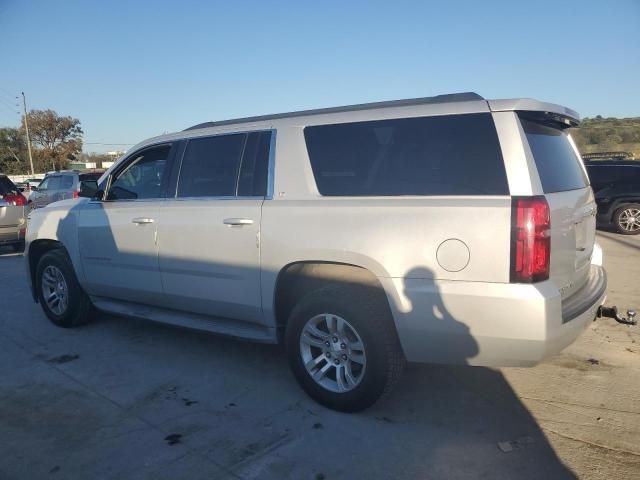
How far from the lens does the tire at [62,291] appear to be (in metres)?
5.11

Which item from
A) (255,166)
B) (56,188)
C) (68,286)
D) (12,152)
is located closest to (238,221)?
(255,166)

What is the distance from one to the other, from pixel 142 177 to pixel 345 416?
2.90m

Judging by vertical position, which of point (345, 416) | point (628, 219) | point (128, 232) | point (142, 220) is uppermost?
point (142, 220)

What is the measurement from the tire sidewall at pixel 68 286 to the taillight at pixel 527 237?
4.35 meters

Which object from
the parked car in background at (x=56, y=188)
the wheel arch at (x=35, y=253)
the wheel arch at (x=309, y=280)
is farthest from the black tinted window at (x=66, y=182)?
the wheel arch at (x=309, y=280)

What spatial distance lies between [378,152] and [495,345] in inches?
55.3

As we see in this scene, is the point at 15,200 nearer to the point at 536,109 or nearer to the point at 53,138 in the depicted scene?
the point at 536,109

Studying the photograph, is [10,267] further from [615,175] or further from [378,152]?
[615,175]

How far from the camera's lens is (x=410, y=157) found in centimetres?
311

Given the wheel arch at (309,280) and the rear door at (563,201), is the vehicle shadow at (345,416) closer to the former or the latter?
the wheel arch at (309,280)

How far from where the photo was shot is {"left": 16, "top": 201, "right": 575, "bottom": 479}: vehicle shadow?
274 cm

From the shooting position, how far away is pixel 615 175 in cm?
1132

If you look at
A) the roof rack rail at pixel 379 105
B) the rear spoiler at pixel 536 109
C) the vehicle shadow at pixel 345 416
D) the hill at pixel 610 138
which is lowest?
the vehicle shadow at pixel 345 416

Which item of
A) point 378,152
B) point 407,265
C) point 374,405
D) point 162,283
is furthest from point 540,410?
point 162,283
